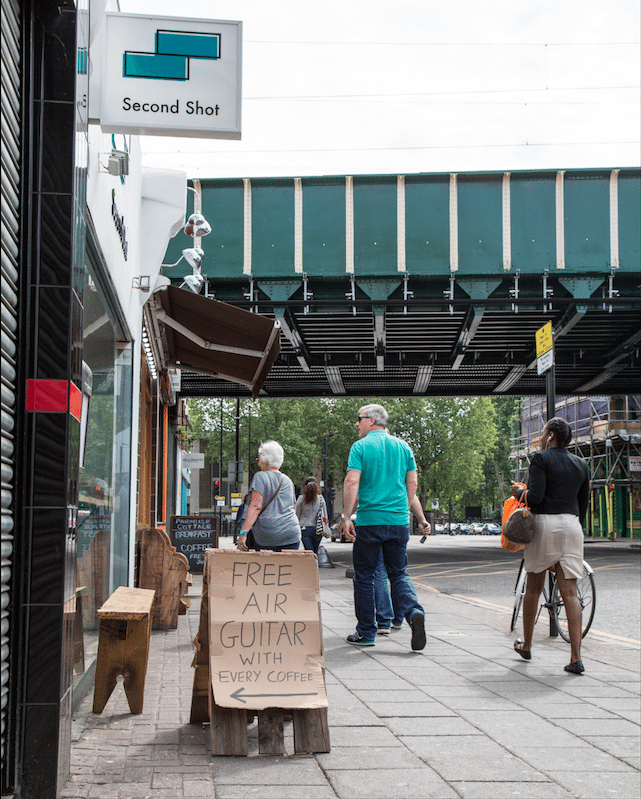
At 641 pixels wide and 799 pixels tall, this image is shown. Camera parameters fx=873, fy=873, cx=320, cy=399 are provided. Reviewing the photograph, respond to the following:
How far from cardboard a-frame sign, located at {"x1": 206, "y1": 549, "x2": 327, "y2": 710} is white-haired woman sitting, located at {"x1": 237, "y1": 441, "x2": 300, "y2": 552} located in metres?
2.58

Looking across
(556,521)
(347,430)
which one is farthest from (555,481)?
(347,430)

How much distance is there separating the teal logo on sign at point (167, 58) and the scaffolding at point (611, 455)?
1390 inches

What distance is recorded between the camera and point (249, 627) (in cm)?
421

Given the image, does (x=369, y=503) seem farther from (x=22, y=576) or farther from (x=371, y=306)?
(x=371, y=306)

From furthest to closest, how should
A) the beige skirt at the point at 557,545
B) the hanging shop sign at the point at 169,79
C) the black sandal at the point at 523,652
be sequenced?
the black sandal at the point at 523,652, the beige skirt at the point at 557,545, the hanging shop sign at the point at 169,79

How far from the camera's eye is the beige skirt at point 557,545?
244 inches

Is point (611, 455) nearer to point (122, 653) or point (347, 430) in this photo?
point (347, 430)

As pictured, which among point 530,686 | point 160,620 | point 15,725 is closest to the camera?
point 15,725

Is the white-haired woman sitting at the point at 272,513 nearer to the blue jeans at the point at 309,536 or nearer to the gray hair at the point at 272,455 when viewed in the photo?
the gray hair at the point at 272,455

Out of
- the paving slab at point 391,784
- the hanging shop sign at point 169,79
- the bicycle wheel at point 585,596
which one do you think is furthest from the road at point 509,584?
the hanging shop sign at point 169,79

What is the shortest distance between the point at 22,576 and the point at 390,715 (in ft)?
7.92

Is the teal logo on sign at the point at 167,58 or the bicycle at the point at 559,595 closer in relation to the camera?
the teal logo on sign at the point at 167,58

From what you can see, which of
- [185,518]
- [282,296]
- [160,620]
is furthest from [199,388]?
[160,620]

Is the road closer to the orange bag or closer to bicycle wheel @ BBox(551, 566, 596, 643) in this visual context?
bicycle wheel @ BBox(551, 566, 596, 643)
